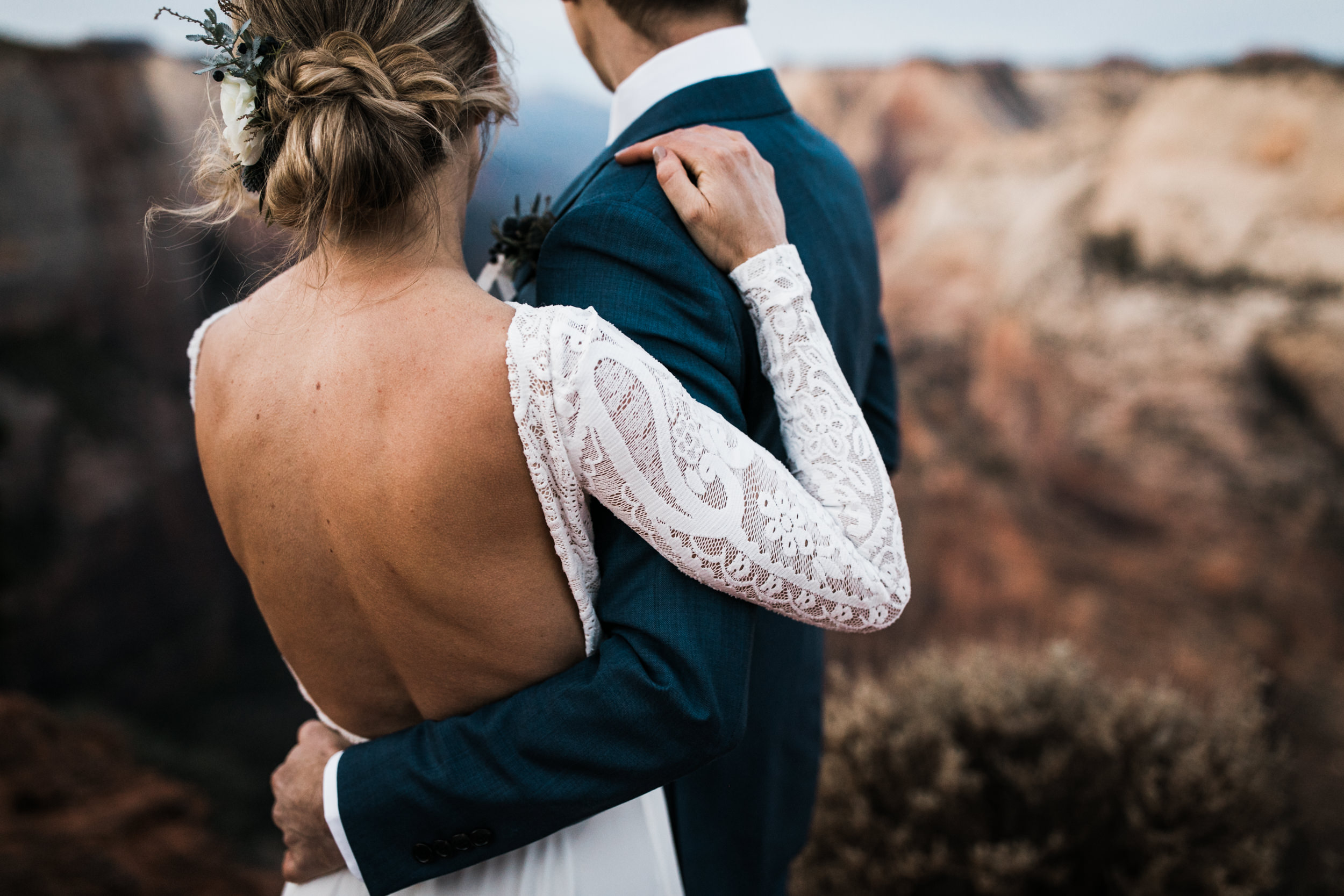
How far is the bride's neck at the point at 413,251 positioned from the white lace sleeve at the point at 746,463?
0.59 feet

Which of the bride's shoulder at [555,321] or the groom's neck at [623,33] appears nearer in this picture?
the bride's shoulder at [555,321]

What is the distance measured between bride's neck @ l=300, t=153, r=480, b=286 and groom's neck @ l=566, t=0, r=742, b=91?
0.42 metres

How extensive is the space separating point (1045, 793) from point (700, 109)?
2.48 m

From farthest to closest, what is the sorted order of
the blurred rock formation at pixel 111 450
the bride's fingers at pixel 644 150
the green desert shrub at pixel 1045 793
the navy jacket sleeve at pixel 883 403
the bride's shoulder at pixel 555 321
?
1. the blurred rock formation at pixel 111 450
2. the green desert shrub at pixel 1045 793
3. the navy jacket sleeve at pixel 883 403
4. the bride's fingers at pixel 644 150
5. the bride's shoulder at pixel 555 321

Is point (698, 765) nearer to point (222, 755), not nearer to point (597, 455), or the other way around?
point (597, 455)

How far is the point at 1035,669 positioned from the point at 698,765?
8.61 ft

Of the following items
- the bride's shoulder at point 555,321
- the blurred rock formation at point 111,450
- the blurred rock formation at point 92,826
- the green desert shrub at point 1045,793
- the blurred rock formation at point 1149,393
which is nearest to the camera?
the bride's shoulder at point 555,321

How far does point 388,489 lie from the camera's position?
93 centimetres

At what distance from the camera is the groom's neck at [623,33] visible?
1.27 m

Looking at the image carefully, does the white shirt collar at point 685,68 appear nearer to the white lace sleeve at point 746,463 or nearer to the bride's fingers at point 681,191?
the bride's fingers at point 681,191

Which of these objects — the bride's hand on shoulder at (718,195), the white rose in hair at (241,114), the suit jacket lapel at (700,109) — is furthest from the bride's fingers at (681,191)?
the white rose in hair at (241,114)

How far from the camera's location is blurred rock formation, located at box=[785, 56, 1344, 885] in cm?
352

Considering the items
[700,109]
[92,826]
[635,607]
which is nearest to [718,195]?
[700,109]

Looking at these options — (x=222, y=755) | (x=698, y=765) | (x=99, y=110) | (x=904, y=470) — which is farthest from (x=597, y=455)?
(x=99, y=110)
